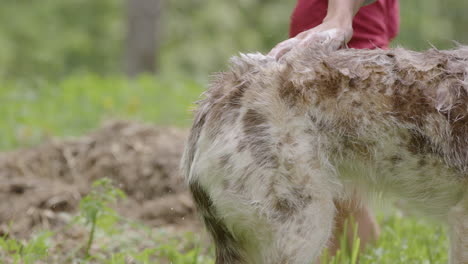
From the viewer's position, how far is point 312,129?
288 centimetres

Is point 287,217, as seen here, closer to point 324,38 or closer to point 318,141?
point 318,141

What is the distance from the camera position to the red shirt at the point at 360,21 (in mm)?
3615

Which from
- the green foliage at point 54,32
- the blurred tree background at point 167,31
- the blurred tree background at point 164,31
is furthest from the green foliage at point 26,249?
the green foliage at point 54,32

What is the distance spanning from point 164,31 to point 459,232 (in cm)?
1617

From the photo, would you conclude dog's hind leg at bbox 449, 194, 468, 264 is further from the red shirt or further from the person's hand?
the red shirt

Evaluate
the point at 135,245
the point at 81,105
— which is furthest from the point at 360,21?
the point at 81,105

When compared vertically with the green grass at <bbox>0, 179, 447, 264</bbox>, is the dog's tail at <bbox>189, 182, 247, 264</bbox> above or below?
above

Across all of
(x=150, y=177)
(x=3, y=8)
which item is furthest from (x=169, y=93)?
(x=3, y=8)

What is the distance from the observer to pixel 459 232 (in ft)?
9.47

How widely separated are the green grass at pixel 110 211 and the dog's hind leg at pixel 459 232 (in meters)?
0.76

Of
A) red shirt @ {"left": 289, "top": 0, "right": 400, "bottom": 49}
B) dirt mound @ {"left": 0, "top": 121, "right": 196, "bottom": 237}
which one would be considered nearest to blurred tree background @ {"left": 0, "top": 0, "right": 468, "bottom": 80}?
dirt mound @ {"left": 0, "top": 121, "right": 196, "bottom": 237}

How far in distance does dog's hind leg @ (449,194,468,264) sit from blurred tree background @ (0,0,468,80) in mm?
15309

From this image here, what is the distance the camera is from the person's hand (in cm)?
312

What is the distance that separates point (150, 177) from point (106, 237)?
1.29 metres
